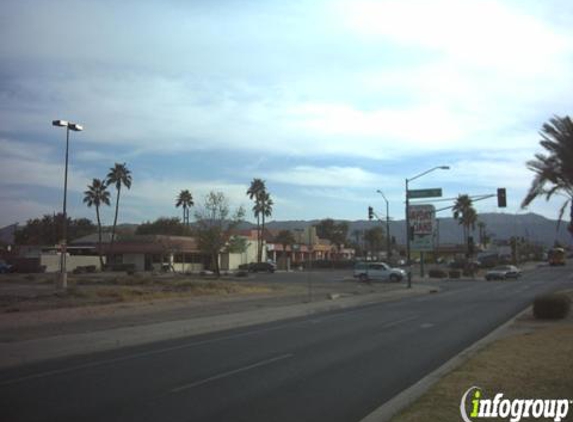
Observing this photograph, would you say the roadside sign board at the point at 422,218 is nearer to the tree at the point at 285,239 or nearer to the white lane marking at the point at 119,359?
the white lane marking at the point at 119,359

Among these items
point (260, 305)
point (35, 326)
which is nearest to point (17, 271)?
point (260, 305)

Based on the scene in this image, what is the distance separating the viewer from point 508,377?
1027cm

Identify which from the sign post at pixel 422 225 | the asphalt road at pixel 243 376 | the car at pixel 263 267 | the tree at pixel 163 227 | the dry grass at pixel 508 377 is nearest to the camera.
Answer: the dry grass at pixel 508 377

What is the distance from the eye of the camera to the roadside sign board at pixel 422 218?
5884 centimetres

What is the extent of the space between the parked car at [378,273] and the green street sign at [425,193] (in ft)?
36.4

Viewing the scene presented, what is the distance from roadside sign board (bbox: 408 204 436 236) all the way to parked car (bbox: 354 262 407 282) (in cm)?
420

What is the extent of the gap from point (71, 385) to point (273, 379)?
11.0 feet

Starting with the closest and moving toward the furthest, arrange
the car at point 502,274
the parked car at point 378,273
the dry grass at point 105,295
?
1. the dry grass at point 105,295
2. the parked car at point 378,273
3. the car at point 502,274

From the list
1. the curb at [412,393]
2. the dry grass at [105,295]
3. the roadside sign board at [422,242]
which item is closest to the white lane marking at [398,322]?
the curb at [412,393]

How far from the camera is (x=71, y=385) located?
447 inches

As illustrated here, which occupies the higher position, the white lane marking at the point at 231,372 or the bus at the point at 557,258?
the bus at the point at 557,258

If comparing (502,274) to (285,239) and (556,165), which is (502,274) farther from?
(285,239)

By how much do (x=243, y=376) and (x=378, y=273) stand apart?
50109mm

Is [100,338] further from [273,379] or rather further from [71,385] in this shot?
[273,379]
